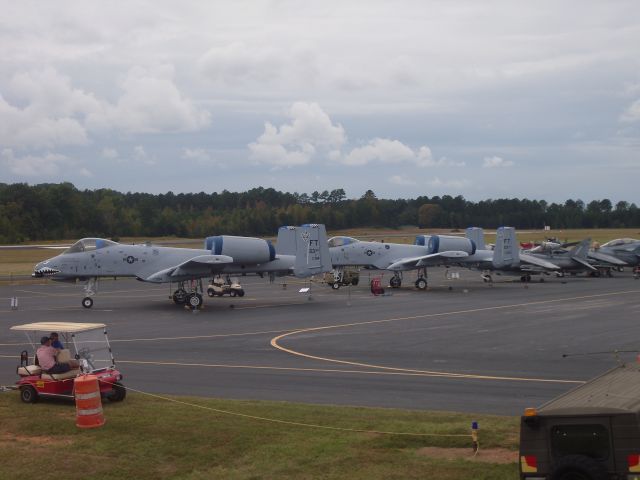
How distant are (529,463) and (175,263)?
1269 inches

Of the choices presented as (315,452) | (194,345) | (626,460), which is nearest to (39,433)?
(315,452)

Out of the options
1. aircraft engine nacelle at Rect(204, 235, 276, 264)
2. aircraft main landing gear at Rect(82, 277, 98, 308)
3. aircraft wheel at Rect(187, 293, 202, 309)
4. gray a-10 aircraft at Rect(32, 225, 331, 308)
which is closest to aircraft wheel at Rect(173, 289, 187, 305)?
gray a-10 aircraft at Rect(32, 225, 331, 308)

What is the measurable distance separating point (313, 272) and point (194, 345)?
51.8ft

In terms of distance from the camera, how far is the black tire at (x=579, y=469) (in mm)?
8273

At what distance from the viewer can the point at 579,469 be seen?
27.3ft

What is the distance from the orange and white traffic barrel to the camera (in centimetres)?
1362

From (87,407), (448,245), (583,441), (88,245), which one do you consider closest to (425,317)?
(88,245)

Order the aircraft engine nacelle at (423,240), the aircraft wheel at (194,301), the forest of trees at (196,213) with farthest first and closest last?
the forest of trees at (196,213)
the aircraft engine nacelle at (423,240)
the aircraft wheel at (194,301)

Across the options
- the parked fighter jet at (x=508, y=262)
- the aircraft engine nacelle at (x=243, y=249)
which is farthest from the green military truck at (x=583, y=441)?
the parked fighter jet at (x=508, y=262)

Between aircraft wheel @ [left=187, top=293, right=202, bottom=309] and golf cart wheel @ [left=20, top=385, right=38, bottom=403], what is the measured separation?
70.3 ft

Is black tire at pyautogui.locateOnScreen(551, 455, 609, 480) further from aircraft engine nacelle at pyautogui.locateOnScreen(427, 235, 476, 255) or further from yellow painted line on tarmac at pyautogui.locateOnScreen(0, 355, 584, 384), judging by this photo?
aircraft engine nacelle at pyautogui.locateOnScreen(427, 235, 476, 255)

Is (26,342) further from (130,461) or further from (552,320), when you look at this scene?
(552,320)

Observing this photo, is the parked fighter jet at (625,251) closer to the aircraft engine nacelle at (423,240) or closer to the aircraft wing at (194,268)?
the aircraft engine nacelle at (423,240)

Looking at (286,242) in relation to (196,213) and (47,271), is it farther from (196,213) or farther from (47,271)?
(196,213)
